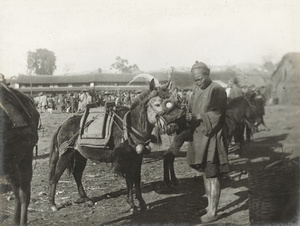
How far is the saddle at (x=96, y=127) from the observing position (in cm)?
418

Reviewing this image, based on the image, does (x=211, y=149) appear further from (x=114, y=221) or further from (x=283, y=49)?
(x=283, y=49)

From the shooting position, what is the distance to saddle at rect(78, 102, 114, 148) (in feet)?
→ 13.7

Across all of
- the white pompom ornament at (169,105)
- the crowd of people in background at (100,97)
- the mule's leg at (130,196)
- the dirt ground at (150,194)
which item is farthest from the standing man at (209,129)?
the mule's leg at (130,196)

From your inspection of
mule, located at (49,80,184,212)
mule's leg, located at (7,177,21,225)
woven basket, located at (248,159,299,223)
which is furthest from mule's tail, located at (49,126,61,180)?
woven basket, located at (248,159,299,223)

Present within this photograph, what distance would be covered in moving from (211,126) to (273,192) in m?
1.17

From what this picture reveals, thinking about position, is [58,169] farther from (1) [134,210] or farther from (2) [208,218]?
(2) [208,218]

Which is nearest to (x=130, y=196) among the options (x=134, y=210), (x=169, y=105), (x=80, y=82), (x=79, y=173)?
(x=134, y=210)

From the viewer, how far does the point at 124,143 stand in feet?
13.5

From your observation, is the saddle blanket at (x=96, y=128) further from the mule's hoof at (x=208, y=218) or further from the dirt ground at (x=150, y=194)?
the mule's hoof at (x=208, y=218)

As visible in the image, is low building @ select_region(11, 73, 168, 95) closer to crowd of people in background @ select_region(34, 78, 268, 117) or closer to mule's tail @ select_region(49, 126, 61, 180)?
crowd of people in background @ select_region(34, 78, 268, 117)

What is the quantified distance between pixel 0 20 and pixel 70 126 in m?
1.75

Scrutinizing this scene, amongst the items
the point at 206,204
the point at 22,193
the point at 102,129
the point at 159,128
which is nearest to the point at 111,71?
the point at 102,129

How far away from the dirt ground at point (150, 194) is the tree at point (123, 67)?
1.69 metres

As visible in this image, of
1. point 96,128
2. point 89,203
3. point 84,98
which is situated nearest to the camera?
point 96,128
